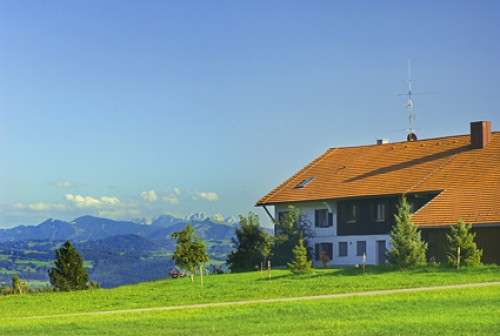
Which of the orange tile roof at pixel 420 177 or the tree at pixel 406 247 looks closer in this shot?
the tree at pixel 406 247

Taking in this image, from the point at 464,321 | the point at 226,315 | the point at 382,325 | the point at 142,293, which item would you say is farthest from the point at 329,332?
the point at 142,293

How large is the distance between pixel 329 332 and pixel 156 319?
692 centimetres

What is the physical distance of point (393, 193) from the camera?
181ft

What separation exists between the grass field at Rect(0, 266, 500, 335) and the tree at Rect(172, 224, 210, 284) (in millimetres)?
2303

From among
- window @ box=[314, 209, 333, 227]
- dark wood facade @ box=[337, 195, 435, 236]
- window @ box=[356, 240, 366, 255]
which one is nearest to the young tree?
window @ box=[314, 209, 333, 227]

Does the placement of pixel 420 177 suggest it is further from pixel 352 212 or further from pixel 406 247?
pixel 406 247

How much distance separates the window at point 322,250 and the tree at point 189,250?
14482 millimetres

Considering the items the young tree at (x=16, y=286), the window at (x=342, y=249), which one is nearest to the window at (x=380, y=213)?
the window at (x=342, y=249)

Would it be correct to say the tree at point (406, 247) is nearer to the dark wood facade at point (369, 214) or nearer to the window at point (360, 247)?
the dark wood facade at point (369, 214)

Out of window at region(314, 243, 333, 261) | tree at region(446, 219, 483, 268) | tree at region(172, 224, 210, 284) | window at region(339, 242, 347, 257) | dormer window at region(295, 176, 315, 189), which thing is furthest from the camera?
dormer window at region(295, 176, 315, 189)

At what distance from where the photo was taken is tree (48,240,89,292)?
59375mm

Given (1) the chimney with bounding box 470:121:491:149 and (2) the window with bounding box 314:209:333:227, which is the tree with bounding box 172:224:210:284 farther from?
(1) the chimney with bounding box 470:121:491:149

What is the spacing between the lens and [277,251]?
5912cm

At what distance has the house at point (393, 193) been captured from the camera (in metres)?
49.2
